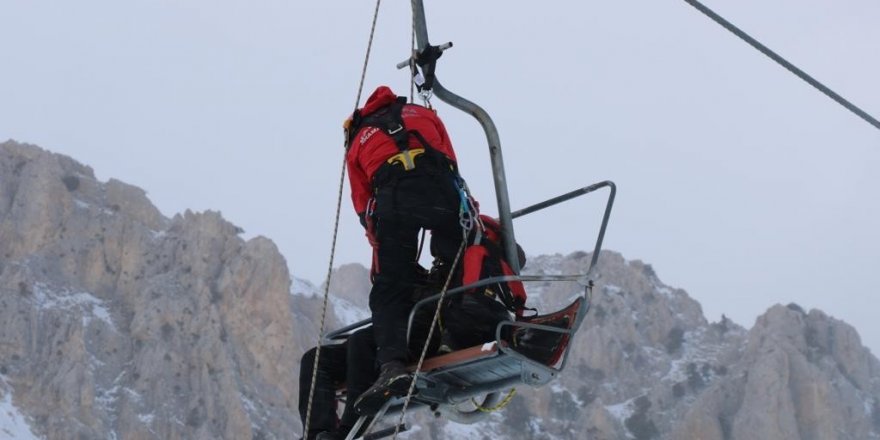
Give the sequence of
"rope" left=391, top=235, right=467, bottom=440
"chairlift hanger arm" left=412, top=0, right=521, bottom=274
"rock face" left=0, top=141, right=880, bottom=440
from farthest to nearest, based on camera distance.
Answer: "rock face" left=0, top=141, right=880, bottom=440, "chairlift hanger arm" left=412, top=0, right=521, bottom=274, "rope" left=391, top=235, right=467, bottom=440

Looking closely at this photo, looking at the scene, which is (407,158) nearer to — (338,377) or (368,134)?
(368,134)

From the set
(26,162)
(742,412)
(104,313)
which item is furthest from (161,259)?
(742,412)

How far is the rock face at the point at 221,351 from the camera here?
257ft

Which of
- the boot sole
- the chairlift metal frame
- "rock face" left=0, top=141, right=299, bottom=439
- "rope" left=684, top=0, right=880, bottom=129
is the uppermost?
"rock face" left=0, top=141, right=299, bottom=439

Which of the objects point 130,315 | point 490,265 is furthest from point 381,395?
point 130,315

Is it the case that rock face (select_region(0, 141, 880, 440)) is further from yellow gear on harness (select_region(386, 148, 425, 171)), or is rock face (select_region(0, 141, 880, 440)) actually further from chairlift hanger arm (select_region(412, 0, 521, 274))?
yellow gear on harness (select_region(386, 148, 425, 171))

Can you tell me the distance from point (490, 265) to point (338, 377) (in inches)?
51.7

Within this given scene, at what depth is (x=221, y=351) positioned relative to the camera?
274 ft

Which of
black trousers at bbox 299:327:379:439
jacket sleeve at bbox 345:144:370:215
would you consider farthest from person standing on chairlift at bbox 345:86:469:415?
black trousers at bbox 299:327:379:439

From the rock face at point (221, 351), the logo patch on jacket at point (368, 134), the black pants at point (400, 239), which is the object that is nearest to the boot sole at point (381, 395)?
the black pants at point (400, 239)

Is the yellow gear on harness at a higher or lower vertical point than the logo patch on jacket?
lower

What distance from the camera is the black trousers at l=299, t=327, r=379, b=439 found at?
7871 millimetres

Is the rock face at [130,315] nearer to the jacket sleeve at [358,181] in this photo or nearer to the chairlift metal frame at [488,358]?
the chairlift metal frame at [488,358]

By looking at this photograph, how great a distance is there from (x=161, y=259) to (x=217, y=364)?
11354mm
